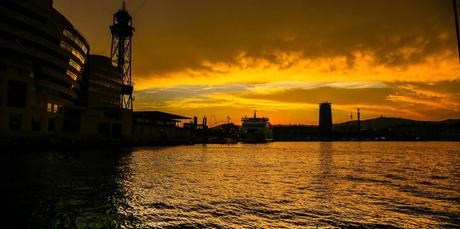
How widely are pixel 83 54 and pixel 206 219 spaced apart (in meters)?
122

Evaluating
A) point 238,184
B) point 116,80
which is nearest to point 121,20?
point 116,80

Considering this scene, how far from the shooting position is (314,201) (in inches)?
960

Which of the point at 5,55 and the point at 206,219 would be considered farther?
the point at 5,55

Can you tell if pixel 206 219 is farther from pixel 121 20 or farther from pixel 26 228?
pixel 121 20

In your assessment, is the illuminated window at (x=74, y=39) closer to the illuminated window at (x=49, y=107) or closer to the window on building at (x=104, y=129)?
the illuminated window at (x=49, y=107)

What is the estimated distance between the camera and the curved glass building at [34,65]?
83.6 metres

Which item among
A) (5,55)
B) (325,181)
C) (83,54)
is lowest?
(325,181)

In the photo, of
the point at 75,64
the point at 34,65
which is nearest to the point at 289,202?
the point at 34,65

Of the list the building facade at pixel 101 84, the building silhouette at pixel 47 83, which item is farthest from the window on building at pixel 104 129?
the building facade at pixel 101 84

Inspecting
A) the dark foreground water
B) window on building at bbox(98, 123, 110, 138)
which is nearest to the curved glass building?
window on building at bbox(98, 123, 110, 138)

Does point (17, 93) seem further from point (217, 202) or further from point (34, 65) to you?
point (217, 202)

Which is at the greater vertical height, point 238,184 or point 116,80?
point 116,80

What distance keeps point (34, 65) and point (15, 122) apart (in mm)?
20582

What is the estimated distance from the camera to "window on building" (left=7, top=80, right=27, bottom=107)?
83.7 meters
